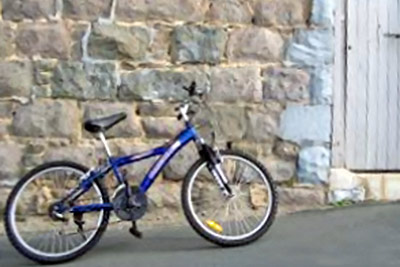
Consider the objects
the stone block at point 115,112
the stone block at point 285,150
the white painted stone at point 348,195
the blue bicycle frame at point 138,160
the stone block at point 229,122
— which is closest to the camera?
the blue bicycle frame at point 138,160

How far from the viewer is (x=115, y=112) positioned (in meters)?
6.89

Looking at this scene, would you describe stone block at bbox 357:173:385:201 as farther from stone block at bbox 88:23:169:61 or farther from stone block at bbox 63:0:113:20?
stone block at bbox 63:0:113:20

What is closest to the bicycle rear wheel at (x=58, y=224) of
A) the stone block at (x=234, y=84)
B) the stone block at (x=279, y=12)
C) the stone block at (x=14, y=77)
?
the stone block at (x=14, y=77)

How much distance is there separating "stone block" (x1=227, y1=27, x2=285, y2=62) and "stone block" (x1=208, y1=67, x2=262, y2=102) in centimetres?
9

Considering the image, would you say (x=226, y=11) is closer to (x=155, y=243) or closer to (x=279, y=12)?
(x=279, y=12)

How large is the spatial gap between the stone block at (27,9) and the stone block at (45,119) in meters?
0.62

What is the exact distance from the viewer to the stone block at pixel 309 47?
23.2 feet

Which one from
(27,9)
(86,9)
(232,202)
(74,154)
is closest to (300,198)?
(232,202)

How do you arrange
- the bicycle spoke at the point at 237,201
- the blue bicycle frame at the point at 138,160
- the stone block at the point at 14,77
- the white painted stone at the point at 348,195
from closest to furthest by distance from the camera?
1. the blue bicycle frame at the point at 138,160
2. the bicycle spoke at the point at 237,201
3. the stone block at the point at 14,77
4. the white painted stone at the point at 348,195

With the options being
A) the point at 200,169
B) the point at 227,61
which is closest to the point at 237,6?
the point at 227,61

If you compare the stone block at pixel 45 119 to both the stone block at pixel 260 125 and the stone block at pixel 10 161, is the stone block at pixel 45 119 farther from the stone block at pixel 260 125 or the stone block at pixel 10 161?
the stone block at pixel 260 125

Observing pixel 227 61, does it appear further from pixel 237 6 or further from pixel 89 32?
pixel 89 32

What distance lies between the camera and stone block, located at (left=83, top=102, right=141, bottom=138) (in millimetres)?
6891

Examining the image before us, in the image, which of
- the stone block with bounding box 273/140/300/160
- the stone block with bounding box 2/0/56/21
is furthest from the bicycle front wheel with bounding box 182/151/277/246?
the stone block with bounding box 2/0/56/21
